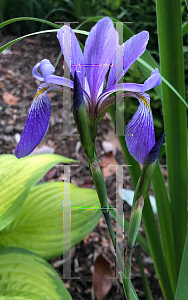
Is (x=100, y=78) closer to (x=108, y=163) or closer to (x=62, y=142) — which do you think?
(x=108, y=163)

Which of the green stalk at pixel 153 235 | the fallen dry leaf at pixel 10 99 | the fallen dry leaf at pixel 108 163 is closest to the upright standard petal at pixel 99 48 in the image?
the green stalk at pixel 153 235

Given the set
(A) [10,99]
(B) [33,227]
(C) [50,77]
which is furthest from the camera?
(A) [10,99]

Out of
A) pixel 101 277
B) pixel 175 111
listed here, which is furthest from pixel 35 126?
pixel 101 277

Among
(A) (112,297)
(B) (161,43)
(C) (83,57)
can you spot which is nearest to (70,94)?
(C) (83,57)

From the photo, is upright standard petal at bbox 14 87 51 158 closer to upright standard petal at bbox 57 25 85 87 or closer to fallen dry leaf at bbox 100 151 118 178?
upright standard petal at bbox 57 25 85 87

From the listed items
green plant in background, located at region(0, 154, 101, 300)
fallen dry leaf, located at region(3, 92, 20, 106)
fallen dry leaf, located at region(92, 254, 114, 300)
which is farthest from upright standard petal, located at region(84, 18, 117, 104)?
fallen dry leaf, located at region(3, 92, 20, 106)

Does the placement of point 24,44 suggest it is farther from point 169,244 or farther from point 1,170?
point 169,244

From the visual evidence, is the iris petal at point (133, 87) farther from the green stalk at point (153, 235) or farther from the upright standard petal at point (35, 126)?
the green stalk at point (153, 235)
